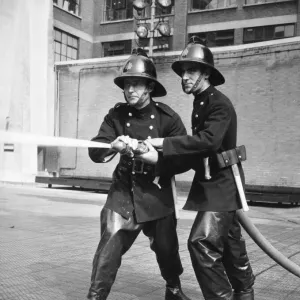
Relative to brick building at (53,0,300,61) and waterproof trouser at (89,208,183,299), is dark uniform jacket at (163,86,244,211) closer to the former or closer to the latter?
waterproof trouser at (89,208,183,299)

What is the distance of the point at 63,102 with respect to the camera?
2084 cm

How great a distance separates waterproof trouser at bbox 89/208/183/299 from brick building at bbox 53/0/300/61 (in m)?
18.9

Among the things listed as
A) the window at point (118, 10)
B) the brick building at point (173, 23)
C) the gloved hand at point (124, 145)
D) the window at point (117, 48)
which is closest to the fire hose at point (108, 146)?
the gloved hand at point (124, 145)

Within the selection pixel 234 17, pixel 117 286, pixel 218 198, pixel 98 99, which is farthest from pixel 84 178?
pixel 218 198

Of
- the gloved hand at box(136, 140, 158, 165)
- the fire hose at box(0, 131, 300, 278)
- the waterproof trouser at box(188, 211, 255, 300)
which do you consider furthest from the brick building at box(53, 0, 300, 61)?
the waterproof trouser at box(188, 211, 255, 300)

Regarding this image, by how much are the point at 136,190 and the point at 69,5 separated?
24716 millimetres

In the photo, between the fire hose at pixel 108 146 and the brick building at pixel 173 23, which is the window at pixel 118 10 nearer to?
the brick building at pixel 173 23

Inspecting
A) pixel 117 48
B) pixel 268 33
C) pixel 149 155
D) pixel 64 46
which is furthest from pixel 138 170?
pixel 117 48

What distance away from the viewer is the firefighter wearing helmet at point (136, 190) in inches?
127

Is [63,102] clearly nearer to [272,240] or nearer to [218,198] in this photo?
[272,240]

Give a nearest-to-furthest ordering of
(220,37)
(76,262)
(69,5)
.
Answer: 1. (76,262)
2. (220,37)
3. (69,5)

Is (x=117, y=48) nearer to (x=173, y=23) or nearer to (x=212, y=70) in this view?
(x=173, y=23)

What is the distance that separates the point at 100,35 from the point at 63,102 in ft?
29.5

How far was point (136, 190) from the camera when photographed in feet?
11.0
